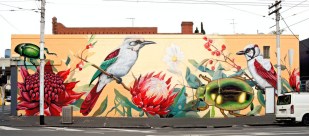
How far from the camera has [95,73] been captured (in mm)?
28656

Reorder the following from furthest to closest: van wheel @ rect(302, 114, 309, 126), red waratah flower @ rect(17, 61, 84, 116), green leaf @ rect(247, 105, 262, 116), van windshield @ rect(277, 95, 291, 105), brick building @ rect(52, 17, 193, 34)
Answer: brick building @ rect(52, 17, 193, 34), green leaf @ rect(247, 105, 262, 116), red waratah flower @ rect(17, 61, 84, 116), van windshield @ rect(277, 95, 291, 105), van wheel @ rect(302, 114, 309, 126)

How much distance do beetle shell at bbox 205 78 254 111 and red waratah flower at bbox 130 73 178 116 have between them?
260 cm

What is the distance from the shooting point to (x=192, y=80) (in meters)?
29.1

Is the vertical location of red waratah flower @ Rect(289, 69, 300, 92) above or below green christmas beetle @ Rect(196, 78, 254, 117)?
above

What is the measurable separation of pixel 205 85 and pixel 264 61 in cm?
456

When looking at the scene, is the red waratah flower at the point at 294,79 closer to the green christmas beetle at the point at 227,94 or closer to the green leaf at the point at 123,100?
the green christmas beetle at the point at 227,94

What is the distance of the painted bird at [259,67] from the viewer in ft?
97.2

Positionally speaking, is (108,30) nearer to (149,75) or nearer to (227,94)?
(149,75)

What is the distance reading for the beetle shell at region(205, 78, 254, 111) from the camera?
95.9ft

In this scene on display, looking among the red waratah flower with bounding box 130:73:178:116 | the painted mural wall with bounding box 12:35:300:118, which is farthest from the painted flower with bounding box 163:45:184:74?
the red waratah flower with bounding box 130:73:178:116

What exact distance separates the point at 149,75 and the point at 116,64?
2355 mm

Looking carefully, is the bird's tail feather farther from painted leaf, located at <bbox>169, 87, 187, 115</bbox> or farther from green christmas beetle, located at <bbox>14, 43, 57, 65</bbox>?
painted leaf, located at <bbox>169, 87, 187, 115</bbox>

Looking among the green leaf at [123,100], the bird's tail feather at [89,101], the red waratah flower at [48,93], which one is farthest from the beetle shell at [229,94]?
the red waratah flower at [48,93]

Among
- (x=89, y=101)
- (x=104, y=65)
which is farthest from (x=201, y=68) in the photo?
(x=89, y=101)
